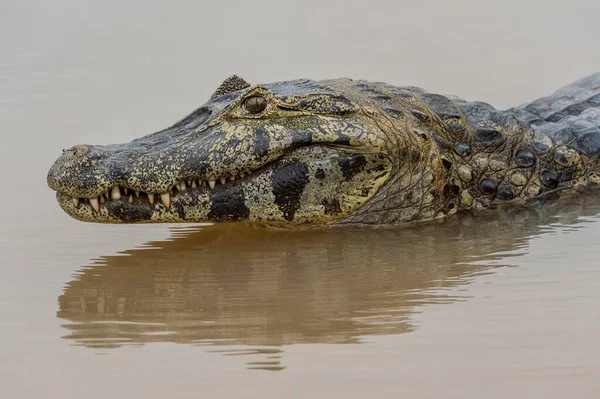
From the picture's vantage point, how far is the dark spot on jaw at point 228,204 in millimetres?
6816

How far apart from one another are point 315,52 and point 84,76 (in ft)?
9.02

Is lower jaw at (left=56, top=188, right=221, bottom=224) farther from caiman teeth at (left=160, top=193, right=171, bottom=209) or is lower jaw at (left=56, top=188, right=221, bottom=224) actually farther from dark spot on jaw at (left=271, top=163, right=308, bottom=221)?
dark spot on jaw at (left=271, top=163, right=308, bottom=221)

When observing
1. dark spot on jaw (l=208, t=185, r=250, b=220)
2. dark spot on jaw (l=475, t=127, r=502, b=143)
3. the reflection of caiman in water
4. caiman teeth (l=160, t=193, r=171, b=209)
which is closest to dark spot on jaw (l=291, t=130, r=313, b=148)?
dark spot on jaw (l=208, t=185, r=250, b=220)

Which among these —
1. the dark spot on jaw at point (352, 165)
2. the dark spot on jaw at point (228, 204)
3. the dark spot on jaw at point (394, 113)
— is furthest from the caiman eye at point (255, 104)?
the dark spot on jaw at point (394, 113)

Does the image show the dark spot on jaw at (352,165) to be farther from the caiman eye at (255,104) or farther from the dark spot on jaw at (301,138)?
the caiman eye at (255,104)

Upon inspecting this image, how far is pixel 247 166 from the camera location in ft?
22.3

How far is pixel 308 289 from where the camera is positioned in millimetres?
5938

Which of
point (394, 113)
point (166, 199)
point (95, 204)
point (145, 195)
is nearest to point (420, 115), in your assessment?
point (394, 113)

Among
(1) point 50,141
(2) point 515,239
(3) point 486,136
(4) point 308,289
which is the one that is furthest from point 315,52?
(4) point 308,289

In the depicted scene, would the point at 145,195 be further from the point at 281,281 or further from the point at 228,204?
the point at 281,281

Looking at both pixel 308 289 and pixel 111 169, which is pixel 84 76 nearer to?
pixel 111 169

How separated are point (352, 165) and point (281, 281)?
1241 millimetres

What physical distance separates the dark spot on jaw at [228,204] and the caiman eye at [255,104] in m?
0.53

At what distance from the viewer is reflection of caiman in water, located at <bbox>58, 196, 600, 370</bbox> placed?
5.24 metres
